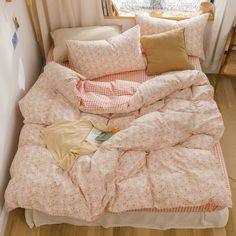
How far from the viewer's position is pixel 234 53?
2510 millimetres

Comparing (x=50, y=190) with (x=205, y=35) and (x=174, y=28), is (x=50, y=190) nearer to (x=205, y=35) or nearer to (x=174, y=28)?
(x=174, y=28)

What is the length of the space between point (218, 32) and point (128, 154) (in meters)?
1.51

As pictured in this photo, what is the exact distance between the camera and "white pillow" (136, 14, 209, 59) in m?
2.21

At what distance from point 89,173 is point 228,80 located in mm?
1866

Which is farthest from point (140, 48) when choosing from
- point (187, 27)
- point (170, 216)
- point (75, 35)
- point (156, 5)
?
point (170, 216)

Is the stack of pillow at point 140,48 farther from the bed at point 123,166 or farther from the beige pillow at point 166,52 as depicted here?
the bed at point 123,166

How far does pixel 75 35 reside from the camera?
2.22 meters

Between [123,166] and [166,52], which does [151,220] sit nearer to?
[123,166]

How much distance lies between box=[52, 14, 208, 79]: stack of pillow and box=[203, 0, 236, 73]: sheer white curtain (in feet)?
0.51

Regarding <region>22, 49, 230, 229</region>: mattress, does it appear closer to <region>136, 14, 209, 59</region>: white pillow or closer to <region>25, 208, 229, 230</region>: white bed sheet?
<region>25, 208, 229, 230</region>: white bed sheet

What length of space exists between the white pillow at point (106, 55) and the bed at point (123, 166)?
0.19 meters

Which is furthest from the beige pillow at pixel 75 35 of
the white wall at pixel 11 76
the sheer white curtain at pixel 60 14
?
the white wall at pixel 11 76

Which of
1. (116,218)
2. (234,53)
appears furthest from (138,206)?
(234,53)

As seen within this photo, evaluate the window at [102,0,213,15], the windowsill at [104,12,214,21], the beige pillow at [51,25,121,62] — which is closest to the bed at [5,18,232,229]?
the beige pillow at [51,25,121,62]
